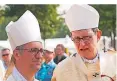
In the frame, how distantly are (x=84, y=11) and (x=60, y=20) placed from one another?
23398mm

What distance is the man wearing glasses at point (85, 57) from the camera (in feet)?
11.8

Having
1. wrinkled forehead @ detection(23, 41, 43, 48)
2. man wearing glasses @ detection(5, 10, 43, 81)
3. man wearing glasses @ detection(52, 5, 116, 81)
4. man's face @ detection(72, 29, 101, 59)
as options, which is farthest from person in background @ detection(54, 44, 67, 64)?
wrinkled forehead @ detection(23, 41, 43, 48)

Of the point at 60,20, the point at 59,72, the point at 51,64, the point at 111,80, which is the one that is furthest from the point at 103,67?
the point at 60,20

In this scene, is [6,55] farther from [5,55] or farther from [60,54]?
[60,54]

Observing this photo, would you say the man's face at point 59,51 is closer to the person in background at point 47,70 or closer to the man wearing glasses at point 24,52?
the person in background at point 47,70

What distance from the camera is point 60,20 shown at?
27.4m

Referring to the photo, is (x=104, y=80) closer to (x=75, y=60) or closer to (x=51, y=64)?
(x=75, y=60)

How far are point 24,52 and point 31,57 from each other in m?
0.07

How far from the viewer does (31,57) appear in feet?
10.4

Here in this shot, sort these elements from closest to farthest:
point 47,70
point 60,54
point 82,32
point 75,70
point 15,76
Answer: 1. point 15,76
2. point 82,32
3. point 75,70
4. point 47,70
5. point 60,54

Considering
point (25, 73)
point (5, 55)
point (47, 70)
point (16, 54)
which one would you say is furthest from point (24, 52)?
point (5, 55)

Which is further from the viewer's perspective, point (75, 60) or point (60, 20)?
point (60, 20)

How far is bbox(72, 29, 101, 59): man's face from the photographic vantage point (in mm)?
3512
